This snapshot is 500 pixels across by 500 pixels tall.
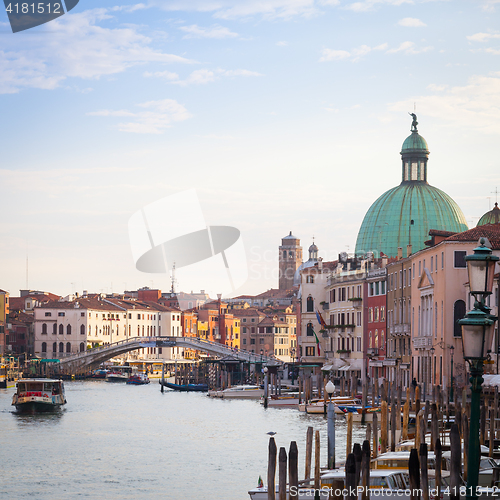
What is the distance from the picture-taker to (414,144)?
59188mm

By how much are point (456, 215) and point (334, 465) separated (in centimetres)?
4002

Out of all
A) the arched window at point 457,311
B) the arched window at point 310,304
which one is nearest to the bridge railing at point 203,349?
the arched window at point 310,304

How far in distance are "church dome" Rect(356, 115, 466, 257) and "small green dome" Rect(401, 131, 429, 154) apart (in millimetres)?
2531

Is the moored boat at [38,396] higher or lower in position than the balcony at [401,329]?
lower

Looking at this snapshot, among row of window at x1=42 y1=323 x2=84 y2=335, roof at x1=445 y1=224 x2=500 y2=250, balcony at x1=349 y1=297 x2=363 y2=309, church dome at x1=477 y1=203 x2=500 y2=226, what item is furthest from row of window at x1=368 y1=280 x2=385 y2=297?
row of window at x1=42 y1=323 x2=84 y2=335

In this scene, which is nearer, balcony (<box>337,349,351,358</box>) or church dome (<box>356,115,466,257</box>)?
balcony (<box>337,349,351,358</box>)

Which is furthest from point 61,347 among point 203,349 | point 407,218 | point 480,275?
point 480,275

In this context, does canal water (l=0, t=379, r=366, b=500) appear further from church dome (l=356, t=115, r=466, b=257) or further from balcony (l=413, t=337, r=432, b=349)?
church dome (l=356, t=115, r=466, b=257)

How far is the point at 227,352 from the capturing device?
58906 mm

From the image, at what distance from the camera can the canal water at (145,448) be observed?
17359mm

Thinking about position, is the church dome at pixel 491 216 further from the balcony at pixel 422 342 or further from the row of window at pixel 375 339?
the balcony at pixel 422 342

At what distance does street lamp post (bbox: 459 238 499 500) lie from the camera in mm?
7293

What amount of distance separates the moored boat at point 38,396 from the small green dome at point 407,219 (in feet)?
75.7

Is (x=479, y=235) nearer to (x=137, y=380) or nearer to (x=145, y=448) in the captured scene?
(x=145, y=448)
